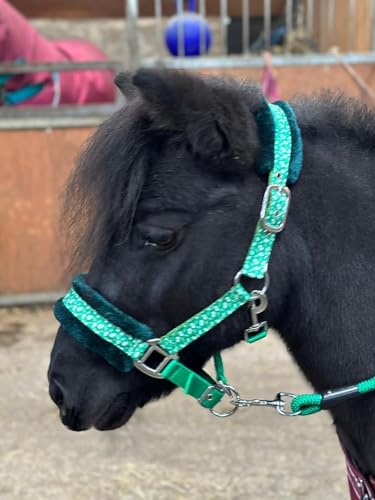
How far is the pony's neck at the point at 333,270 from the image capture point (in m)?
1.19

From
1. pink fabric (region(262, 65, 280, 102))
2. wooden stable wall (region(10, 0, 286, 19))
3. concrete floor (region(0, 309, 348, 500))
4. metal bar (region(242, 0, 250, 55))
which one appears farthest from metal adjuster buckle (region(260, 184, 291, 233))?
wooden stable wall (region(10, 0, 286, 19))

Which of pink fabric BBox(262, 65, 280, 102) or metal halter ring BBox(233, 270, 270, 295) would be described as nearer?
metal halter ring BBox(233, 270, 270, 295)

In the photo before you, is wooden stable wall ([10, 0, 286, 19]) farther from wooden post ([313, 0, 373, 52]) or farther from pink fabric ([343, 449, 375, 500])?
pink fabric ([343, 449, 375, 500])

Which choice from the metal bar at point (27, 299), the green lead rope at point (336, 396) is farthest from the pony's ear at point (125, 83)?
the metal bar at point (27, 299)

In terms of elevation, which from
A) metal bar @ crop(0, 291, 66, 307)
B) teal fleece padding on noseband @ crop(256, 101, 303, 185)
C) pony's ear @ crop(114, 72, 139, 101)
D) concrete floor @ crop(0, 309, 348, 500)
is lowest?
metal bar @ crop(0, 291, 66, 307)

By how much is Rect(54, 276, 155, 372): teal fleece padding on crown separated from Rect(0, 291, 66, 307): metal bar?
3.01m

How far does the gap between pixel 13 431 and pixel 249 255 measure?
212 centimetres

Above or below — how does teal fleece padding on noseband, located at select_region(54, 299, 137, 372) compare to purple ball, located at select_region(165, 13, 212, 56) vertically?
above

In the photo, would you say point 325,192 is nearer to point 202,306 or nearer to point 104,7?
point 202,306

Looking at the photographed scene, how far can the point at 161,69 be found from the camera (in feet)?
3.45

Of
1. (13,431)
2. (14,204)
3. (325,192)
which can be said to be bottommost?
(13,431)

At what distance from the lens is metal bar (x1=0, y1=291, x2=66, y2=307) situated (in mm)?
4161

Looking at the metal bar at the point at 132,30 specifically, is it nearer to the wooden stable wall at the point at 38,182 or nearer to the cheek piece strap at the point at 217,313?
the wooden stable wall at the point at 38,182

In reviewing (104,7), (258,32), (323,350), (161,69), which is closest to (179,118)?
(161,69)
